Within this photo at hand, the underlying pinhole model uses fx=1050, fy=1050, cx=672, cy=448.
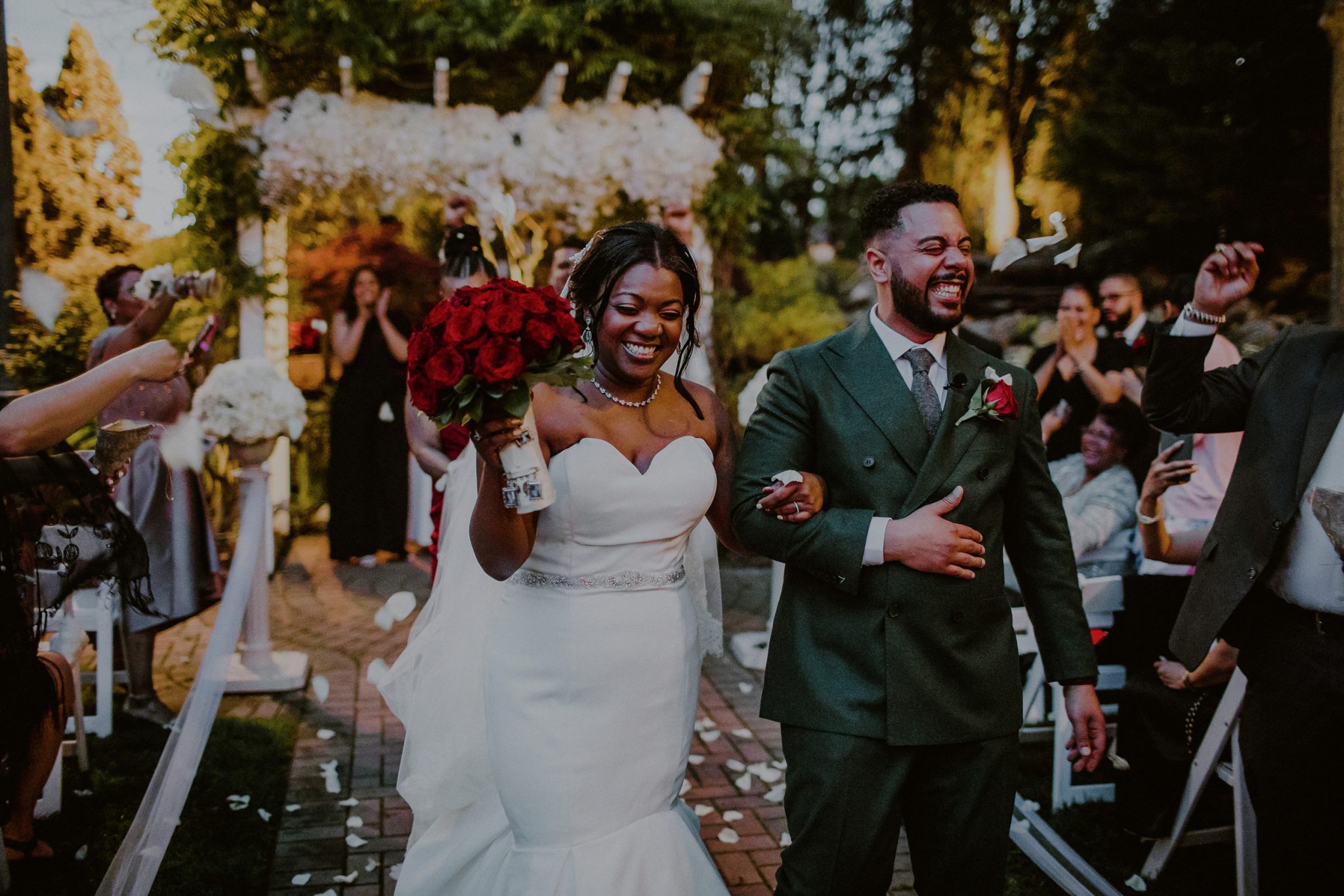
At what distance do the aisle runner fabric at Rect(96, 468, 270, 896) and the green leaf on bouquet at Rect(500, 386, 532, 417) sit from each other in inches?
88.2

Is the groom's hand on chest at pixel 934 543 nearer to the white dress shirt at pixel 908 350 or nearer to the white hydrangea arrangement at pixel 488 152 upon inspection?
the white dress shirt at pixel 908 350

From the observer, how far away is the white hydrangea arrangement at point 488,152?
7684mm

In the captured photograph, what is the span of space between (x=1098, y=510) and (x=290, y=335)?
27.2 feet

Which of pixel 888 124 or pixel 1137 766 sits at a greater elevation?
pixel 888 124

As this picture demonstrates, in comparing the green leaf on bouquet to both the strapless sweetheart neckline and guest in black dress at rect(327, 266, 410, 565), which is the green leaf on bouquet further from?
guest in black dress at rect(327, 266, 410, 565)

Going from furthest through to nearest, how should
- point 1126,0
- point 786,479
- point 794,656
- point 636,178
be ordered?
1. point 1126,0
2. point 636,178
3. point 794,656
4. point 786,479

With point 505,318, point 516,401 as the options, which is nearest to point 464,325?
point 505,318

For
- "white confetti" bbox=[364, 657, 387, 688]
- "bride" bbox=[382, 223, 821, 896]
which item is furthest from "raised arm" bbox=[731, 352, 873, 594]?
"white confetti" bbox=[364, 657, 387, 688]

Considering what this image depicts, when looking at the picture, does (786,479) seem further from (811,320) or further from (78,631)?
(811,320)

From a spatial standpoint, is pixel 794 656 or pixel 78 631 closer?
pixel 794 656

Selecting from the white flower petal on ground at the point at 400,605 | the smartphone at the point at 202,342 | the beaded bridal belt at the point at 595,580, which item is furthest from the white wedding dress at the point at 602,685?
the smartphone at the point at 202,342

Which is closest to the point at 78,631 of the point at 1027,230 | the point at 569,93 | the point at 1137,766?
the point at 1137,766

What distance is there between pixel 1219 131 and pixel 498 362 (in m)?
10.1

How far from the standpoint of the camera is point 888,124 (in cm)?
2019
